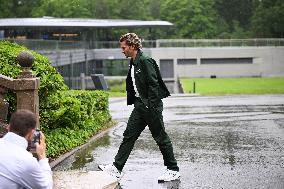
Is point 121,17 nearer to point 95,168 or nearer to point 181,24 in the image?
point 181,24

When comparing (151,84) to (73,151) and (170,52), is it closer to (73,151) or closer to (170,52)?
(73,151)

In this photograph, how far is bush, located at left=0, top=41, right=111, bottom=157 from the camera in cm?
971

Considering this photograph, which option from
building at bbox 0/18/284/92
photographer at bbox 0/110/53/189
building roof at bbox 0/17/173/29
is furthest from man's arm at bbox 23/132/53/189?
building at bbox 0/18/284/92

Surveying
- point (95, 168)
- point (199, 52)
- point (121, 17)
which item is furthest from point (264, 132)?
point (121, 17)

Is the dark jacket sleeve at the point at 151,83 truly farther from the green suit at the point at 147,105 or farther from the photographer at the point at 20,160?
the photographer at the point at 20,160

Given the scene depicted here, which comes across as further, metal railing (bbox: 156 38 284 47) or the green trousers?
metal railing (bbox: 156 38 284 47)

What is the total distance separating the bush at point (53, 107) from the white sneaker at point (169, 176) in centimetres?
255

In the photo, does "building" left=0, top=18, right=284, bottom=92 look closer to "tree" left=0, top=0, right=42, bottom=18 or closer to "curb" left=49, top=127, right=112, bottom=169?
"tree" left=0, top=0, right=42, bottom=18

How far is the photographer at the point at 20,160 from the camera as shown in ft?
14.5

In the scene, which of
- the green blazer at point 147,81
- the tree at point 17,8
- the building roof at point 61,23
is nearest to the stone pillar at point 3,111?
the green blazer at point 147,81

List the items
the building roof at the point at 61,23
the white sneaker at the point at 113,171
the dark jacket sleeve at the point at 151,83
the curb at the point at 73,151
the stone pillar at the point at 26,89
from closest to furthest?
the stone pillar at the point at 26,89, the dark jacket sleeve at the point at 151,83, the white sneaker at the point at 113,171, the curb at the point at 73,151, the building roof at the point at 61,23

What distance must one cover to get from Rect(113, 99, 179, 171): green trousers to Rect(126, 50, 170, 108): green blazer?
0.13 metres

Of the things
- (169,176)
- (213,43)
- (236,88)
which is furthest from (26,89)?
(213,43)

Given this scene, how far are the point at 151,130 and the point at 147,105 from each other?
409mm
